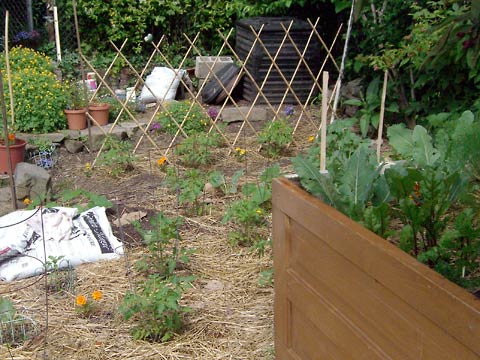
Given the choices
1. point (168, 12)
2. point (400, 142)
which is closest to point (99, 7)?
point (168, 12)

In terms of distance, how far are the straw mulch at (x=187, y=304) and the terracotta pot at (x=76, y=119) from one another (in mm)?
1869

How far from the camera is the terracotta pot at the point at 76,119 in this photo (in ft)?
20.3

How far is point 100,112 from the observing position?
6.31 metres

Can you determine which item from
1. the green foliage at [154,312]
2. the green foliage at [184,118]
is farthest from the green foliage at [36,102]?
the green foliage at [154,312]

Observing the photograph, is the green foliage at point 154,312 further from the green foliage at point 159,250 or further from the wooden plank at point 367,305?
the wooden plank at point 367,305

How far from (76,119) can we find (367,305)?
5079 mm

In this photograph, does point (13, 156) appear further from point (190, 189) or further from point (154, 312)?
point (154, 312)

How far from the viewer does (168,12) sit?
870 cm

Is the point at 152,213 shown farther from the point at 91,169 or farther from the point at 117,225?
the point at 91,169

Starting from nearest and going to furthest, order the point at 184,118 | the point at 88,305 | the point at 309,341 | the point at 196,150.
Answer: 1. the point at 309,341
2. the point at 88,305
3. the point at 196,150
4. the point at 184,118

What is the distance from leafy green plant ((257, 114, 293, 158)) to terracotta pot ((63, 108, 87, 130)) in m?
1.73

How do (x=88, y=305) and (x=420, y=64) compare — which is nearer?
(x=88, y=305)

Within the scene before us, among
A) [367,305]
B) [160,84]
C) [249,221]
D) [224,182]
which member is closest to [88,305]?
[249,221]

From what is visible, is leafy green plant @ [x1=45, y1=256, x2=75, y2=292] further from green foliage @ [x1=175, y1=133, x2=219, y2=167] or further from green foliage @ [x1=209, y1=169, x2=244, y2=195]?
green foliage @ [x1=175, y1=133, x2=219, y2=167]
